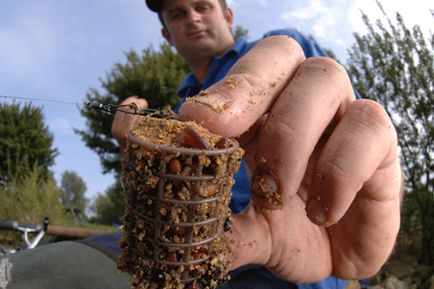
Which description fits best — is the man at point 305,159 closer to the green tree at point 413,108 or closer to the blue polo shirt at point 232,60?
the blue polo shirt at point 232,60

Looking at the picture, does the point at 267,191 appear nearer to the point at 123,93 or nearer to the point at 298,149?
the point at 298,149

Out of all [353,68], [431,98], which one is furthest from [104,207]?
[431,98]

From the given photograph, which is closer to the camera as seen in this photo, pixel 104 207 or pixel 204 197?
pixel 204 197

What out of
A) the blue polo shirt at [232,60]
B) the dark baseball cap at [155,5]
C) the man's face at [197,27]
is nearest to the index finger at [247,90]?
the blue polo shirt at [232,60]

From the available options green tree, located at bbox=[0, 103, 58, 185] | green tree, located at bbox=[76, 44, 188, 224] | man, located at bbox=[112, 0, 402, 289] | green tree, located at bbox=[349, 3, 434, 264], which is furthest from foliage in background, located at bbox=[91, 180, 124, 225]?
man, located at bbox=[112, 0, 402, 289]

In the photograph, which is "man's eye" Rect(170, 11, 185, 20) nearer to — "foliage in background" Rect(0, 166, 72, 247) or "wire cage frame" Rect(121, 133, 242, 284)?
Answer: "wire cage frame" Rect(121, 133, 242, 284)

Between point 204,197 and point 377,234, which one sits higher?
point 204,197

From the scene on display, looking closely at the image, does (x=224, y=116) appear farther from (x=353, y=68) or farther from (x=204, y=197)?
(x=353, y=68)
